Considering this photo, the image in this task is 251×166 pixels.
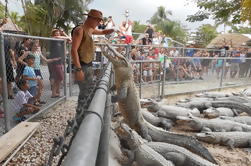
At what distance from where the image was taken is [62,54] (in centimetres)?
554

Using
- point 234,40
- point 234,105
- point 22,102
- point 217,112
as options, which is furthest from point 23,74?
point 234,40

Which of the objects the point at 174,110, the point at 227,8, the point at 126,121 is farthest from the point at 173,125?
the point at 227,8

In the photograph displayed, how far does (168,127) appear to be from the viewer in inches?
204

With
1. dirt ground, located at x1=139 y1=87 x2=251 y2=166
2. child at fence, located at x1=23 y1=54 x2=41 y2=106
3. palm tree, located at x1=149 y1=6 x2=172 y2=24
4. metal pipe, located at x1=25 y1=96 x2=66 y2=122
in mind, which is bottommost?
dirt ground, located at x1=139 y1=87 x2=251 y2=166

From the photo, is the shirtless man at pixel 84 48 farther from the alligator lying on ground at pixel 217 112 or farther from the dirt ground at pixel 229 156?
the alligator lying on ground at pixel 217 112

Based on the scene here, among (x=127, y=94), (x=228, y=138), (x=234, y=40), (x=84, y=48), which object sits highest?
(x=234, y=40)

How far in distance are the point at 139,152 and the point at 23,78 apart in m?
2.37

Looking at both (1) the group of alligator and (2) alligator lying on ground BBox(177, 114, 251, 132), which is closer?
(1) the group of alligator

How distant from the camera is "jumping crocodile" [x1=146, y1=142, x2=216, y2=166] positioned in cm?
318

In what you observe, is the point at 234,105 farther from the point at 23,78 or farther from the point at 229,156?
the point at 23,78

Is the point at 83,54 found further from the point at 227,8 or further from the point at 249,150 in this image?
the point at 227,8

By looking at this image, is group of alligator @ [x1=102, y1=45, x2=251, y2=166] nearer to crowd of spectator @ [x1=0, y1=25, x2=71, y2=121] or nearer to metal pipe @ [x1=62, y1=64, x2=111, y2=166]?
crowd of spectator @ [x1=0, y1=25, x2=71, y2=121]

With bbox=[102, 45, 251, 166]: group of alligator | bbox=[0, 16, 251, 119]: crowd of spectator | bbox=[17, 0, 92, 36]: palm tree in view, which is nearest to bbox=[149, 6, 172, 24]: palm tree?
bbox=[17, 0, 92, 36]: palm tree

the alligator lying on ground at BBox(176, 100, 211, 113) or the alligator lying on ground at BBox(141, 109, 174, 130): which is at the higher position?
the alligator lying on ground at BBox(176, 100, 211, 113)
